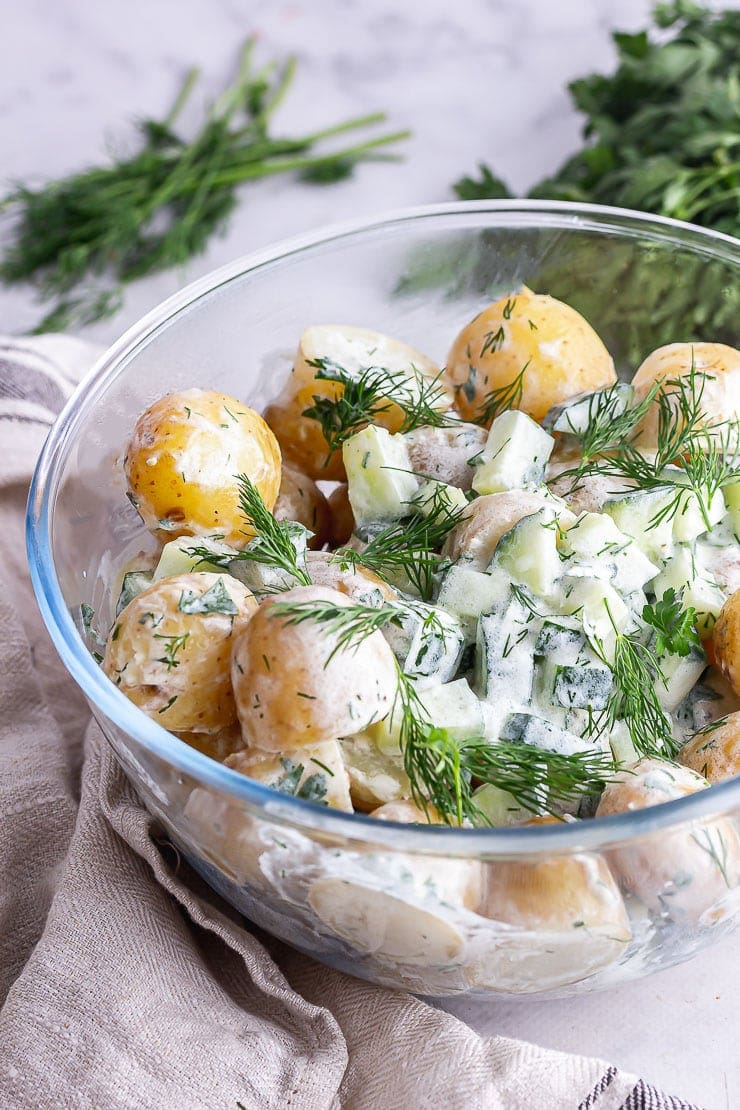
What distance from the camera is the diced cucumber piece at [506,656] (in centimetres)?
147

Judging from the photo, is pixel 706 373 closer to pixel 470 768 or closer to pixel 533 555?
pixel 533 555

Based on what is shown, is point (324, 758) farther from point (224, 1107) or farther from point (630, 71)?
point (630, 71)

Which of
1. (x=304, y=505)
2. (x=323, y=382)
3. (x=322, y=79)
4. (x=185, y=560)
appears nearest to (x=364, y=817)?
(x=185, y=560)

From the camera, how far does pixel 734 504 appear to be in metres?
1.69

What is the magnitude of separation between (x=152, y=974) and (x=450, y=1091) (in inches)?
15.6

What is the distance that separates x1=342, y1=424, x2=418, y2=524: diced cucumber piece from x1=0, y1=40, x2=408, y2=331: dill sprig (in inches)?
57.7

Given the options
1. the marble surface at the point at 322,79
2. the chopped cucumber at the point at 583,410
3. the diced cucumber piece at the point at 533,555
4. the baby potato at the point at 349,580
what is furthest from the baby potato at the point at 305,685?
the marble surface at the point at 322,79

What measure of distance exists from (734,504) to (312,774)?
0.73 m

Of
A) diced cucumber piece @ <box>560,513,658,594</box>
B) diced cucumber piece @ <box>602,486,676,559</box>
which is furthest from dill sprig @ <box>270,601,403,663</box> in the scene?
diced cucumber piece @ <box>602,486,676,559</box>

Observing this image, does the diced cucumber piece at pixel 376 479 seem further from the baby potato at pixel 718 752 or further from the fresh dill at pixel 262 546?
the baby potato at pixel 718 752

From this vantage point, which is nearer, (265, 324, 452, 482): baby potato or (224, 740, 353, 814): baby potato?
(224, 740, 353, 814): baby potato

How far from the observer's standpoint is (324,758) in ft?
4.45

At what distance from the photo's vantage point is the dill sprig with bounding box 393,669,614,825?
4.44 feet

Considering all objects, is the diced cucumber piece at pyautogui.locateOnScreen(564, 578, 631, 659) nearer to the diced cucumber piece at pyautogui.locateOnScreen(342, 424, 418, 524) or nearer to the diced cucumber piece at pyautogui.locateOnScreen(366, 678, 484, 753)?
the diced cucumber piece at pyautogui.locateOnScreen(366, 678, 484, 753)
